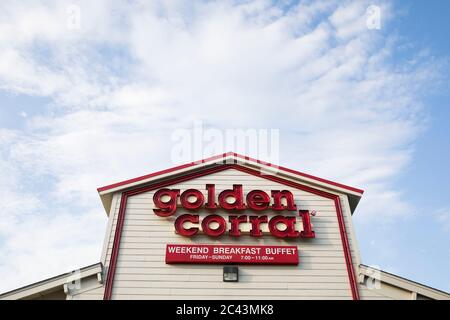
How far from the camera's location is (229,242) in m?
14.4

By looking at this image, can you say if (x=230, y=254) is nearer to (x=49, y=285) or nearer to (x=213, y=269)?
(x=213, y=269)

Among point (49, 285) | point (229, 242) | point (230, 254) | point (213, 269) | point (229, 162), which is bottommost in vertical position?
point (49, 285)

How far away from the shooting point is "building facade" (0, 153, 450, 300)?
13.1 meters

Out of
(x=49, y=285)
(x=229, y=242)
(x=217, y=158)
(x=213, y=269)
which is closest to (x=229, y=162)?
(x=217, y=158)

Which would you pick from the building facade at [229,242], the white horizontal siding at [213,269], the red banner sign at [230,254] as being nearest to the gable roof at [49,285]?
the building facade at [229,242]

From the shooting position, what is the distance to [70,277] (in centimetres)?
1271

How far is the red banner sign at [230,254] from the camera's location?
45.1ft

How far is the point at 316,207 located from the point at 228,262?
4493 millimetres

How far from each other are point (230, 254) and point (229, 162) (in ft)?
14.3

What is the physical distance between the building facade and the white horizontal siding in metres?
0.04

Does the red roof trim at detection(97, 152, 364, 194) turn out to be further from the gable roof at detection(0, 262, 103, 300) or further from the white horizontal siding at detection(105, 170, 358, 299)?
the gable roof at detection(0, 262, 103, 300)

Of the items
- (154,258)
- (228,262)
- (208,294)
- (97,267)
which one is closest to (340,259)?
(228,262)

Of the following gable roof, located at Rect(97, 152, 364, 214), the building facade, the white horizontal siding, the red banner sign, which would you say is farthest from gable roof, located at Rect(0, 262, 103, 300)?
gable roof, located at Rect(97, 152, 364, 214)

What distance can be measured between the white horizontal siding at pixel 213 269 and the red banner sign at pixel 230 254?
0.23 metres
